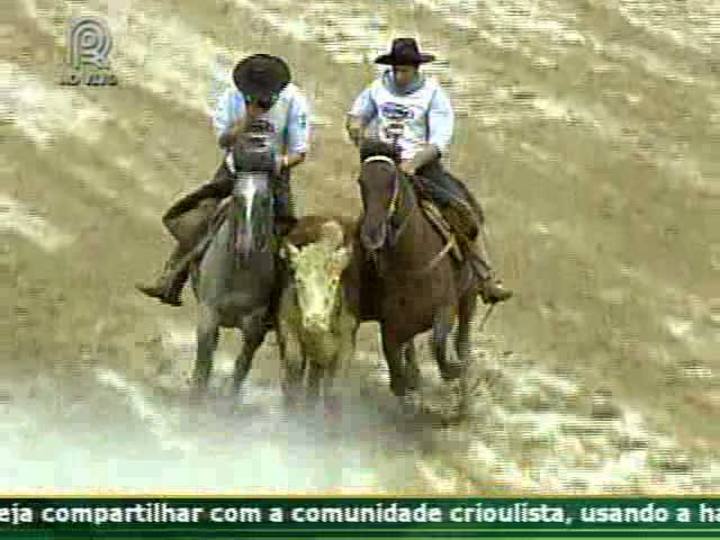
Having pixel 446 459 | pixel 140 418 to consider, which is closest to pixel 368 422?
pixel 446 459

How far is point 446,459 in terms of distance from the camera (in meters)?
5.36

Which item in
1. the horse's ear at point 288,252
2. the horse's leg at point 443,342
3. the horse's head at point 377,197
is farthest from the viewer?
the horse's leg at point 443,342

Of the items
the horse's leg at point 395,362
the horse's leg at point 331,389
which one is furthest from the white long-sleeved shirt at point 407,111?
the horse's leg at point 331,389

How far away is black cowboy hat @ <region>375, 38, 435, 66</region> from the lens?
5.25 metres

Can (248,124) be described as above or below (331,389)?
above

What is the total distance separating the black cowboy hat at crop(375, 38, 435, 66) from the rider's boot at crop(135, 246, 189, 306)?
855 mm

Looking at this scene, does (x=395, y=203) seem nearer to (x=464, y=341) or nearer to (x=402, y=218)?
(x=402, y=218)

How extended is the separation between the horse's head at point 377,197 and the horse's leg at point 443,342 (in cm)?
32

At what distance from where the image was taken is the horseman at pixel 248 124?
5250mm

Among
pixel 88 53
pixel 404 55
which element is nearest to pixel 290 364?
pixel 404 55

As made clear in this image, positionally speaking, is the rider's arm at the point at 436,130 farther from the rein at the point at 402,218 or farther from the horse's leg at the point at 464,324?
the horse's leg at the point at 464,324

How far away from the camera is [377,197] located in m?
5.08

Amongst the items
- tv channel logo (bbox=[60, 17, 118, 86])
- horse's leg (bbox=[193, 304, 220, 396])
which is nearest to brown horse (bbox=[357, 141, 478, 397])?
horse's leg (bbox=[193, 304, 220, 396])
